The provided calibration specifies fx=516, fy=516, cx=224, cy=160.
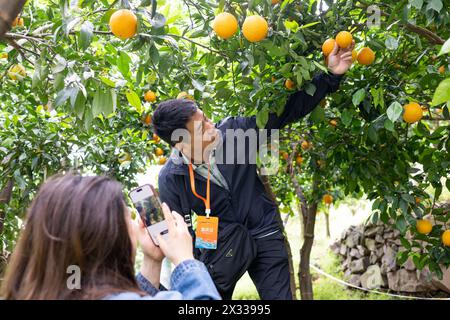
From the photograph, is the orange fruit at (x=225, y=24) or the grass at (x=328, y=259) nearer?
the orange fruit at (x=225, y=24)

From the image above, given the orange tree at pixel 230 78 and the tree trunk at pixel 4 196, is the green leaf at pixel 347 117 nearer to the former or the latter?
the orange tree at pixel 230 78

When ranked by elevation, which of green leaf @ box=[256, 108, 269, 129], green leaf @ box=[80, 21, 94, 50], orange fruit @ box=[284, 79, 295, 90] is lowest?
green leaf @ box=[256, 108, 269, 129]

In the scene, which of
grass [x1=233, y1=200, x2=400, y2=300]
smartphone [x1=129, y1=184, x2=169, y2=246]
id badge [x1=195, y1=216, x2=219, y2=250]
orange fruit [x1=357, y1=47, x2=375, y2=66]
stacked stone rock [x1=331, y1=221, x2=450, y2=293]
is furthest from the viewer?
grass [x1=233, y1=200, x2=400, y2=300]

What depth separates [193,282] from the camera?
1.10 metres

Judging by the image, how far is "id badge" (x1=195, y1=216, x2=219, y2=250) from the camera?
6.85 ft

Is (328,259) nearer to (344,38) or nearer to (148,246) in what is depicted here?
(344,38)

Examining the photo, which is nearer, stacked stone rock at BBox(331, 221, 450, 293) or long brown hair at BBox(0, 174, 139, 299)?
long brown hair at BBox(0, 174, 139, 299)

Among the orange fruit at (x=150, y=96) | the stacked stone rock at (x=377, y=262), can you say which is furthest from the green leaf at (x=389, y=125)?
the stacked stone rock at (x=377, y=262)

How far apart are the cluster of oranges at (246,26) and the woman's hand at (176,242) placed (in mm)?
787

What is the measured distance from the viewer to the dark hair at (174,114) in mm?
2174

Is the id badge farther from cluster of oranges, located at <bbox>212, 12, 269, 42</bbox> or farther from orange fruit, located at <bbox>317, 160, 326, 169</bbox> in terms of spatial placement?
orange fruit, located at <bbox>317, 160, 326, 169</bbox>

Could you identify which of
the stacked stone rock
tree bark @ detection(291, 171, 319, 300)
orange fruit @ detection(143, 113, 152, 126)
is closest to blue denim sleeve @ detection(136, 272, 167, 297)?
orange fruit @ detection(143, 113, 152, 126)

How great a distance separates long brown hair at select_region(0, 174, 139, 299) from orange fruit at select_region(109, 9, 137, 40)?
774mm

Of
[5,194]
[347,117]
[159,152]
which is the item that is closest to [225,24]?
[347,117]
